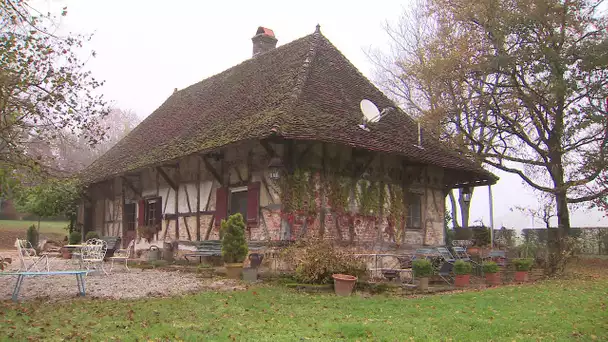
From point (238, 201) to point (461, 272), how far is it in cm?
569

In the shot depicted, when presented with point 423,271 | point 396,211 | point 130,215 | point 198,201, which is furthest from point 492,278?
point 130,215

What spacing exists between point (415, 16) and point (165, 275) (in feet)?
57.9

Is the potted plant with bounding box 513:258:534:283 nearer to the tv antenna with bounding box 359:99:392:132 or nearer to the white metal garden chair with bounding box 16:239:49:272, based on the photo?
the tv antenna with bounding box 359:99:392:132

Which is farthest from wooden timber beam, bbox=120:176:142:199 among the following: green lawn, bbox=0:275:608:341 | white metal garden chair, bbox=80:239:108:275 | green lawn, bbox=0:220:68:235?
green lawn, bbox=0:220:68:235

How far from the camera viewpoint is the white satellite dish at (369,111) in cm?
1359

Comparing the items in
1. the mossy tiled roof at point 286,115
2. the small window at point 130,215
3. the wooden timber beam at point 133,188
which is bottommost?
the small window at point 130,215

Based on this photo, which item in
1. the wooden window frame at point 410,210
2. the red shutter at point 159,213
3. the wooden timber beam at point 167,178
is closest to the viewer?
the wooden window frame at point 410,210

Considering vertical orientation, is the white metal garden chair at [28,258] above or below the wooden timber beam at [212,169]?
below

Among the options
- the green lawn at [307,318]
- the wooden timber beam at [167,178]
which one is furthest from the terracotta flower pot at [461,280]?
the wooden timber beam at [167,178]

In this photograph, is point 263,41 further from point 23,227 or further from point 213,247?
point 23,227

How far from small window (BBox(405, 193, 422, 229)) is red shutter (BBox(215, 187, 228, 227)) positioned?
16.9 feet

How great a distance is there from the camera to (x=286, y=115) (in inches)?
461

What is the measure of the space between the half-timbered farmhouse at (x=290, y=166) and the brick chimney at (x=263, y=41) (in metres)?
0.95

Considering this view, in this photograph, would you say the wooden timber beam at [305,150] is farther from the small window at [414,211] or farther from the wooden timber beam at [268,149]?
the small window at [414,211]
